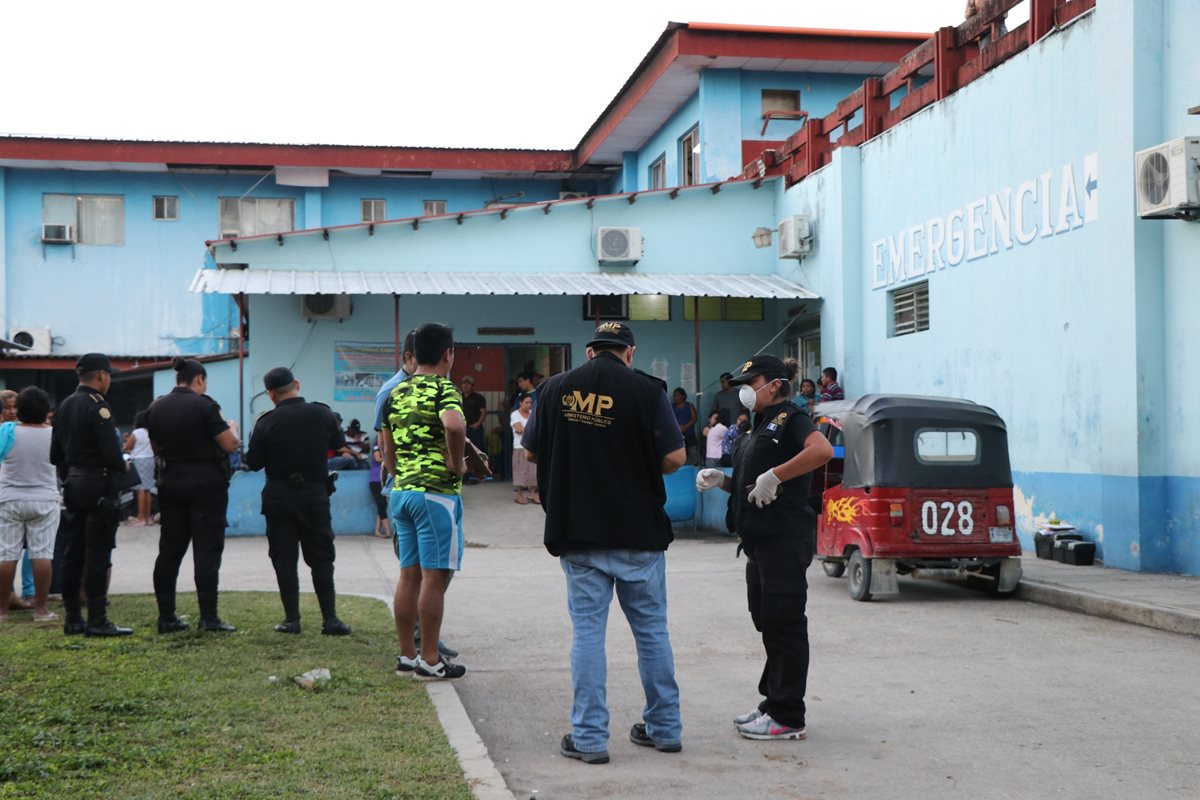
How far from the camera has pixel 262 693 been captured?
21.7 ft

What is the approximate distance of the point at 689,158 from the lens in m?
27.3

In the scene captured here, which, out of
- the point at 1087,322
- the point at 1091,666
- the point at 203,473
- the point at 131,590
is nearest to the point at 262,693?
the point at 203,473

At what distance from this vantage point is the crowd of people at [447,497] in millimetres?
5656

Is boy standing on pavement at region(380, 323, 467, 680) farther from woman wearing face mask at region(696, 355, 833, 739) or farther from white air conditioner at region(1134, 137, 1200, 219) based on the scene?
white air conditioner at region(1134, 137, 1200, 219)

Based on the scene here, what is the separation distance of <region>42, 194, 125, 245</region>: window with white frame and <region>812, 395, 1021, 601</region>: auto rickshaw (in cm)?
2238

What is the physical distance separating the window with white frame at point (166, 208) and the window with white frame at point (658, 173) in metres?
11.2

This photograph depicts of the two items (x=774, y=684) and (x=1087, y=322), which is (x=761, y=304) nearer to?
(x=1087, y=322)

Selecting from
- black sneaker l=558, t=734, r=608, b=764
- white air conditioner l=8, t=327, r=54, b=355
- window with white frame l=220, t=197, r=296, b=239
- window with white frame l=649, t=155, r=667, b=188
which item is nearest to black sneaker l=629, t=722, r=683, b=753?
black sneaker l=558, t=734, r=608, b=764

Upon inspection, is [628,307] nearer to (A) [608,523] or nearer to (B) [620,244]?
(B) [620,244]

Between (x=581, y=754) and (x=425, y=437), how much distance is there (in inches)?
87.7

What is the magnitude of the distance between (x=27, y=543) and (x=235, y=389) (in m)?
14.7

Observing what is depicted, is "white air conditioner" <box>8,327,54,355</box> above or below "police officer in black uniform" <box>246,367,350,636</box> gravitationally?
above

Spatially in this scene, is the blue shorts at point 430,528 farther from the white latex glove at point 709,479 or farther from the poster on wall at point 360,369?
the poster on wall at point 360,369

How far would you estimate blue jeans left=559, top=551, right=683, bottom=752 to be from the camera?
555cm
